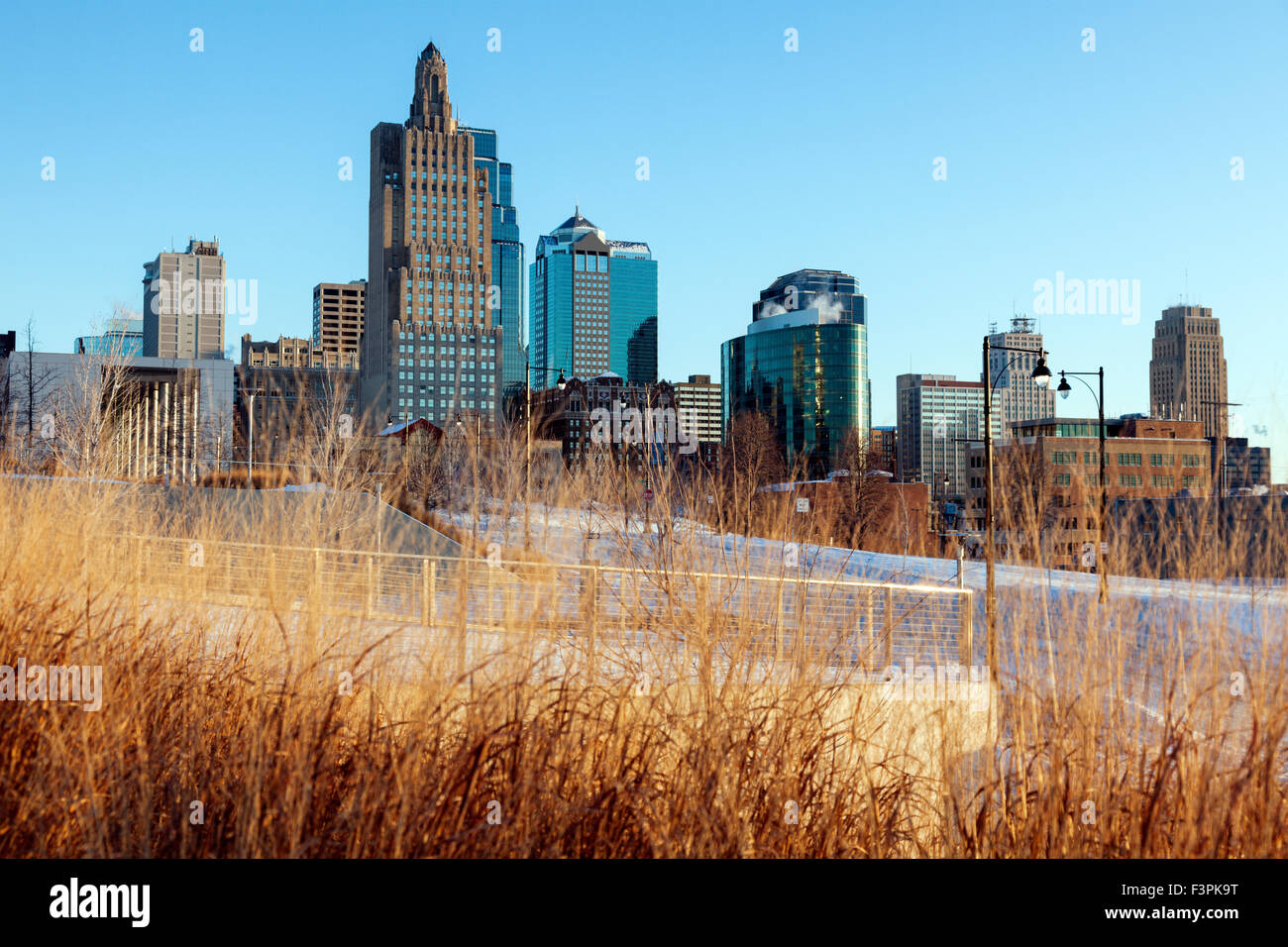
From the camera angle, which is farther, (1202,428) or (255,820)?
(1202,428)

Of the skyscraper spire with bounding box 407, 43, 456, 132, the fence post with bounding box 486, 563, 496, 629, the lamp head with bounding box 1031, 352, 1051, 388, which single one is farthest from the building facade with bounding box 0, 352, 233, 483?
the skyscraper spire with bounding box 407, 43, 456, 132

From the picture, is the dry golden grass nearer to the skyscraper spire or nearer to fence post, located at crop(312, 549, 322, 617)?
fence post, located at crop(312, 549, 322, 617)

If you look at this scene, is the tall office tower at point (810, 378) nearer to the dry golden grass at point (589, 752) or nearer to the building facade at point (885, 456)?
the building facade at point (885, 456)

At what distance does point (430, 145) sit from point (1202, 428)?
131275mm

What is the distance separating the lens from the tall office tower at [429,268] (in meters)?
159

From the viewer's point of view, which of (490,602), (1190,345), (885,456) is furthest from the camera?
(885,456)

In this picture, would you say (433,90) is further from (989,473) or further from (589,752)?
(589,752)

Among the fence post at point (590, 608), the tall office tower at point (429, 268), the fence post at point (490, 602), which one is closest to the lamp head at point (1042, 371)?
the fence post at point (490, 602)

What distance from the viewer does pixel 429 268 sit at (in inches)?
6348

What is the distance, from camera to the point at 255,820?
282 cm

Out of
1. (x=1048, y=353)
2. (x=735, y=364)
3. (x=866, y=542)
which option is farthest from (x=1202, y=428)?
(x=1048, y=353)

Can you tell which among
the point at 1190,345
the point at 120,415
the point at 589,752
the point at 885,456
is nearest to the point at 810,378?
the point at 885,456

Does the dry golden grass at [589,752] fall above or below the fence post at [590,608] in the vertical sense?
below
